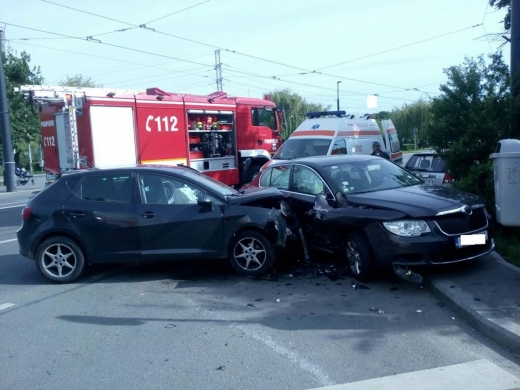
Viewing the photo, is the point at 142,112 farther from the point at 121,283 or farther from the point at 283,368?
the point at 283,368

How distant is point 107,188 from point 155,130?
7529 mm

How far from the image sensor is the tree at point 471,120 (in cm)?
927

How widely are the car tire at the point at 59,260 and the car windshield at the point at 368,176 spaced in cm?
377

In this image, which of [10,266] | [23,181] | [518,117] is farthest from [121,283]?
[23,181]

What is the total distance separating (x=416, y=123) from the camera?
59.8 m

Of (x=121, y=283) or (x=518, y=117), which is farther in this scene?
(x=518, y=117)

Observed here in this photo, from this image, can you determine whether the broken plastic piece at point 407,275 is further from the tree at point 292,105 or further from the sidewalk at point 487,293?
the tree at point 292,105

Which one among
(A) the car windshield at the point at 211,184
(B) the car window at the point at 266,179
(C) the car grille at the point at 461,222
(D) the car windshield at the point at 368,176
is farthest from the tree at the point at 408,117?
(C) the car grille at the point at 461,222

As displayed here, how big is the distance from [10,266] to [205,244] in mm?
3670

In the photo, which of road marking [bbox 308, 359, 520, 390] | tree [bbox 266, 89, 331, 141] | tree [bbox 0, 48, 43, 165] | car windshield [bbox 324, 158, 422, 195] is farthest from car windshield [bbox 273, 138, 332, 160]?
tree [bbox 266, 89, 331, 141]

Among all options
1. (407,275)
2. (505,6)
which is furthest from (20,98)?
(407,275)

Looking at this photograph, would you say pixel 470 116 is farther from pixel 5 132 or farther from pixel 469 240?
pixel 5 132

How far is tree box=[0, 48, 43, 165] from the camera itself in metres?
35.8

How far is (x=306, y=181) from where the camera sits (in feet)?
28.0
